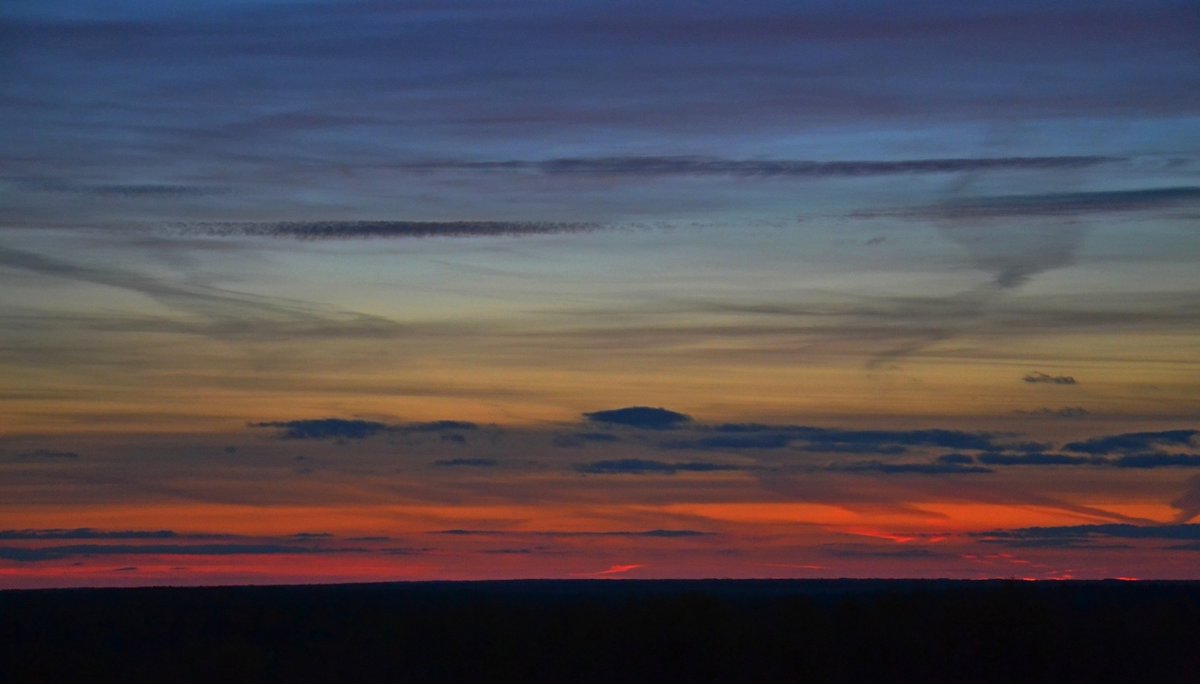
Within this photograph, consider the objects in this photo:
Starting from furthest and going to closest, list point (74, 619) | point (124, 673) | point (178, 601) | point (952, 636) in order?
point (178, 601) → point (74, 619) → point (952, 636) → point (124, 673)

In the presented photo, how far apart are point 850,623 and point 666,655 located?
24.2 ft

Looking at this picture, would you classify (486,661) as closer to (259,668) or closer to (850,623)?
(259,668)

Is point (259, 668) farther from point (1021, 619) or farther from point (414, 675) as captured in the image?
point (1021, 619)

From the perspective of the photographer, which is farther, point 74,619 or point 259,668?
point 74,619

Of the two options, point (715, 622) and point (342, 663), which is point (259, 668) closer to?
point (342, 663)

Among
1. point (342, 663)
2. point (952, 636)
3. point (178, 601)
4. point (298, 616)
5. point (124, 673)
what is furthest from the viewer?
point (178, 601)

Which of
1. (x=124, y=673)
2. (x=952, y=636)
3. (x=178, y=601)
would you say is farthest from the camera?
(x=178, y=601)

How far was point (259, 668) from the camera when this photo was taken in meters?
38.4

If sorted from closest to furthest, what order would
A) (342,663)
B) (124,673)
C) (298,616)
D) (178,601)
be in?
(124,673)
(342,663)
(298,616)
(178,601)

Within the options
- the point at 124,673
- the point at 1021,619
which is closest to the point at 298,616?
the point at 124,673

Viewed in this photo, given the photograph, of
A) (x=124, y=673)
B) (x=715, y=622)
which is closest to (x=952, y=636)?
(x=715, y=622)

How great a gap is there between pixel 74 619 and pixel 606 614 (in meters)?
27.5

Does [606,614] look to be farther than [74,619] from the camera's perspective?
No

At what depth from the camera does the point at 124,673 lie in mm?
37406
